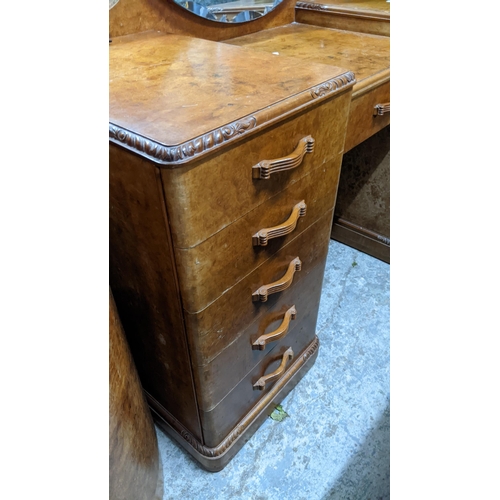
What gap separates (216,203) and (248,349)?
16.9 inches

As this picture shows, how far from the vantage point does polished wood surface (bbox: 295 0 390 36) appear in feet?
4.34

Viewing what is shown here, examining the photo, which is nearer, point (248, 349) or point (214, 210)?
point (214, 210)

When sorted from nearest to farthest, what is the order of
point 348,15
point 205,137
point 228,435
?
point 205,137 < point 228,435 < point 348,15

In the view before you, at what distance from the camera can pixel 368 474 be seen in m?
1.11

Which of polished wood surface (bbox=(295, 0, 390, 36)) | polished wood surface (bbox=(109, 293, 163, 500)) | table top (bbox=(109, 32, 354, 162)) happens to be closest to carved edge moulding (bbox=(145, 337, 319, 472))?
polished wood surface (bbox=(109, 293, 163, 500))

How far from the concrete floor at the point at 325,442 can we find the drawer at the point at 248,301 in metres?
0.44

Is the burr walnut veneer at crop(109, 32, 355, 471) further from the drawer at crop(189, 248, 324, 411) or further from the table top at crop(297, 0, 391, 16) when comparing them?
the table top at crop(297, 0, 391, 16)

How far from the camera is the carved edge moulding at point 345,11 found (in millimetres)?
1310

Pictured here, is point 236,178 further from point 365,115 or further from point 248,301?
point 365,115

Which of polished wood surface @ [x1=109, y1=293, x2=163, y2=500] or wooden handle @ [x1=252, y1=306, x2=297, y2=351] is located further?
wooden handle @ [x1=252, y1=306, x2=297, y2=351]

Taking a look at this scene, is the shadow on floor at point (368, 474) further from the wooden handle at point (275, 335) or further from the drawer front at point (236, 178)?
the drawer front at point (236, 178)

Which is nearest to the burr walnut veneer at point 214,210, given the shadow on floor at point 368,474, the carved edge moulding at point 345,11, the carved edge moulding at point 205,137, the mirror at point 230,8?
the carved edge moulding at point 205,137

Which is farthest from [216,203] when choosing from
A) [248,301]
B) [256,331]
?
[256,331]

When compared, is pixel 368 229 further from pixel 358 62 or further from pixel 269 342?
pixel 269 342
